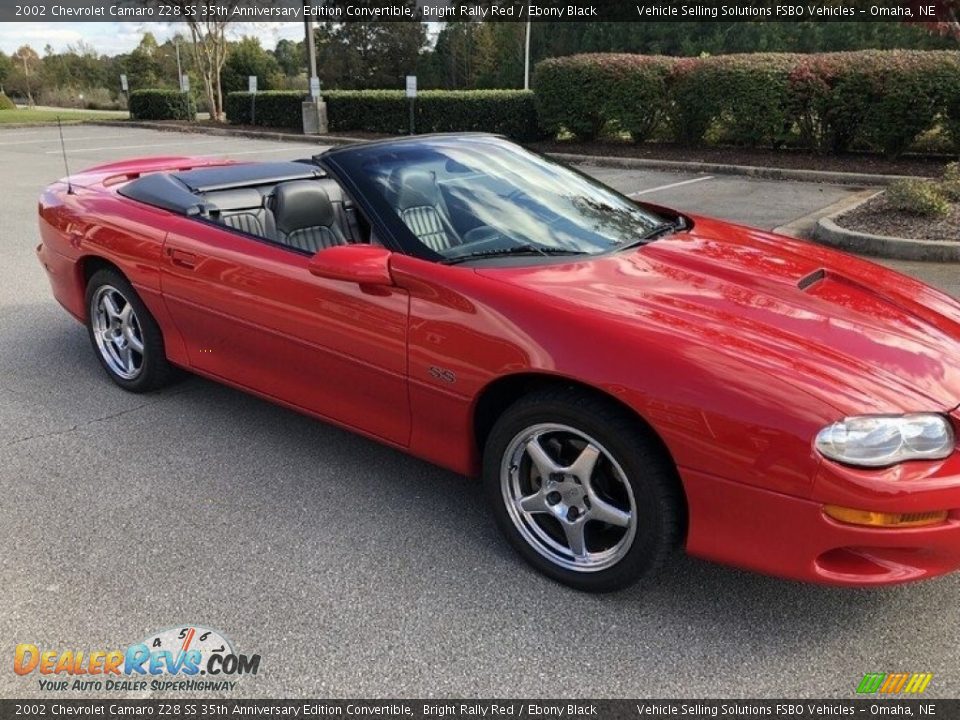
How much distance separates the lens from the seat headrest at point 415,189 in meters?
3.20

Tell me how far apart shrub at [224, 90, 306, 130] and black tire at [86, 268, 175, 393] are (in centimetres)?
2056

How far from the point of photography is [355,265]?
2854mm

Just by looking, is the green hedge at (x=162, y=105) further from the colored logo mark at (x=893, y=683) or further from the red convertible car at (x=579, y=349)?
the colored logo mark at (x=893, y=683)

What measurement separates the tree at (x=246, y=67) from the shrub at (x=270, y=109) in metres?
12.8

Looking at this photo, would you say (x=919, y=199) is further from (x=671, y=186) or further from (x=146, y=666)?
(x=146, y=666)

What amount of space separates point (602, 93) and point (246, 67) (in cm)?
3116

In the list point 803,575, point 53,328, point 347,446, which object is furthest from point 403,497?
point 53,328

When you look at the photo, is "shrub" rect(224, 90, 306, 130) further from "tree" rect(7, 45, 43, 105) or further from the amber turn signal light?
"tree" rect(7, 45, 43, 105)

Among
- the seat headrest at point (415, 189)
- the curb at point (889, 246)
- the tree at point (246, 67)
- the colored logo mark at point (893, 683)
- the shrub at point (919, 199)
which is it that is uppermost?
the tree at point (246, 67)

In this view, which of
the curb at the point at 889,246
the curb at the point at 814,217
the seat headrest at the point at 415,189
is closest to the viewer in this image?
the seat headrest at the point at 415,189

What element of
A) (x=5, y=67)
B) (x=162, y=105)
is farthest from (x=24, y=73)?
(x=162, y=105)

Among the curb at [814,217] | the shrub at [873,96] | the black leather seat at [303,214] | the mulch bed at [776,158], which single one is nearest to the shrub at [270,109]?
the mulch bed at [776,158]

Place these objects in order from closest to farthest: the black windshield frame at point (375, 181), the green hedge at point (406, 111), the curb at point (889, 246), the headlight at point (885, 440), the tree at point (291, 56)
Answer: the headlight at point (885, 440), the black windshield frame at point (375, 181), the curb at point (889, 246), the green hedge at point (406, 111), the tree at point (291, 56)

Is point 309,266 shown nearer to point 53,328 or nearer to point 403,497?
point 403,497
